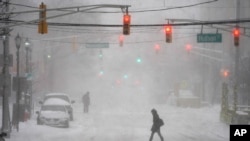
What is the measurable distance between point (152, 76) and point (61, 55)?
1020 inches

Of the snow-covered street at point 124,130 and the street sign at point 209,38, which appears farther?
the street sign at point 209,38

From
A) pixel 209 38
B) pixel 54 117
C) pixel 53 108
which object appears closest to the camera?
pixel 209 38

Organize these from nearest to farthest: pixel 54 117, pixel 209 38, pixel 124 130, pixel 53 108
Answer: pixel 209 38, pixel 54 117, pixel 124 130, pixel 53 108

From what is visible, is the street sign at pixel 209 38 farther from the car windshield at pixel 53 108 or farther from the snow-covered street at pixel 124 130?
the car windshield at pixel 53 108

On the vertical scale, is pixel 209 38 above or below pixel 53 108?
above

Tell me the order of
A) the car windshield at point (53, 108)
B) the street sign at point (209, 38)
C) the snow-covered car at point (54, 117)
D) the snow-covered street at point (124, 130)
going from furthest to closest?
the car windshield at point (53, 108) → the snow-covered car at point (54, 117) → the street sign at point (209, 38) → the snow-covered street at point (124, 130)

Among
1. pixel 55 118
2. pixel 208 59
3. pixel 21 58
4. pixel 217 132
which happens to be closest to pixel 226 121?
pixel 217 132

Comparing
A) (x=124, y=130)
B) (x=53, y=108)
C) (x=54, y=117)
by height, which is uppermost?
(x=53, y=108)

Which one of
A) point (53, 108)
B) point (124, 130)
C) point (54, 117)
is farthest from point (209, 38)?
point (53, 108)

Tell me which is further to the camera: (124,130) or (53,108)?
(53,108)

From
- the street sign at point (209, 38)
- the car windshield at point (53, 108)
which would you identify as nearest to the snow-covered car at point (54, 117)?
the car windshield at point (53, 108)

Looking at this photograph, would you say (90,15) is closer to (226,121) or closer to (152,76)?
(152,76)

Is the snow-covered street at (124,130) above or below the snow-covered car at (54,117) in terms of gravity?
below

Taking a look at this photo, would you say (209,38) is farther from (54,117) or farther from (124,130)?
(54,117)
